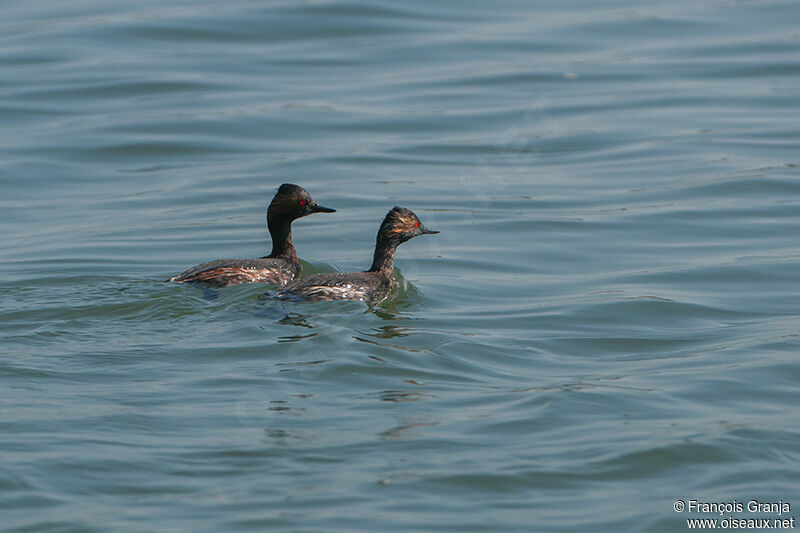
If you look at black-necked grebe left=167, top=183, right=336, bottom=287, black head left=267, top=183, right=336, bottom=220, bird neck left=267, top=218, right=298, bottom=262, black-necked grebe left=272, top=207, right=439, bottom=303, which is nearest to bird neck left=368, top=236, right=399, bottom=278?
black-necked grebe left=272, top=207, right=439, bottom=303

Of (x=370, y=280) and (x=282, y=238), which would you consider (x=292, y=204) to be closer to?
(x=282, y=238)

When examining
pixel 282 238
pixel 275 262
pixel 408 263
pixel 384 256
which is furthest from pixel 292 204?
pixel 408 263

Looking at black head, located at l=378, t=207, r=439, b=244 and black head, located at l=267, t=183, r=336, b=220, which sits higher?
black head, located at l=267, t=183, r=336, b=220

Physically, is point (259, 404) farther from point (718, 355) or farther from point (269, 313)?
point (718, 355)

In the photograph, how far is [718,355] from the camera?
9.67 meters

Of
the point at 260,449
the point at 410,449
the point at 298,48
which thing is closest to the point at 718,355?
the point at 410,449

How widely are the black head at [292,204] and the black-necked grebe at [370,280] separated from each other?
92cm

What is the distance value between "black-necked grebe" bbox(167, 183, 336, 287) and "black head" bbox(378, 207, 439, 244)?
2.18 feet

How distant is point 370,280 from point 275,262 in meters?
1.15

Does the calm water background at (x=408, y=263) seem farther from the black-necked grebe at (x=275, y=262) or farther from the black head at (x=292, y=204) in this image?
the black head at (x=292, y=204)

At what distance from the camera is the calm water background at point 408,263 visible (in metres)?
7.12

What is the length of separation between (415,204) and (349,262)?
213 centimetres

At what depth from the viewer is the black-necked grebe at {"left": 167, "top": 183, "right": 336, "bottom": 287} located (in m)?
11.4

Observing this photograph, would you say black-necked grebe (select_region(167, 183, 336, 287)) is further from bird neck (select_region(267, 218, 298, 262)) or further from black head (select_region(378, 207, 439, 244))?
black head (select_region(378, 207, 439, 244))
